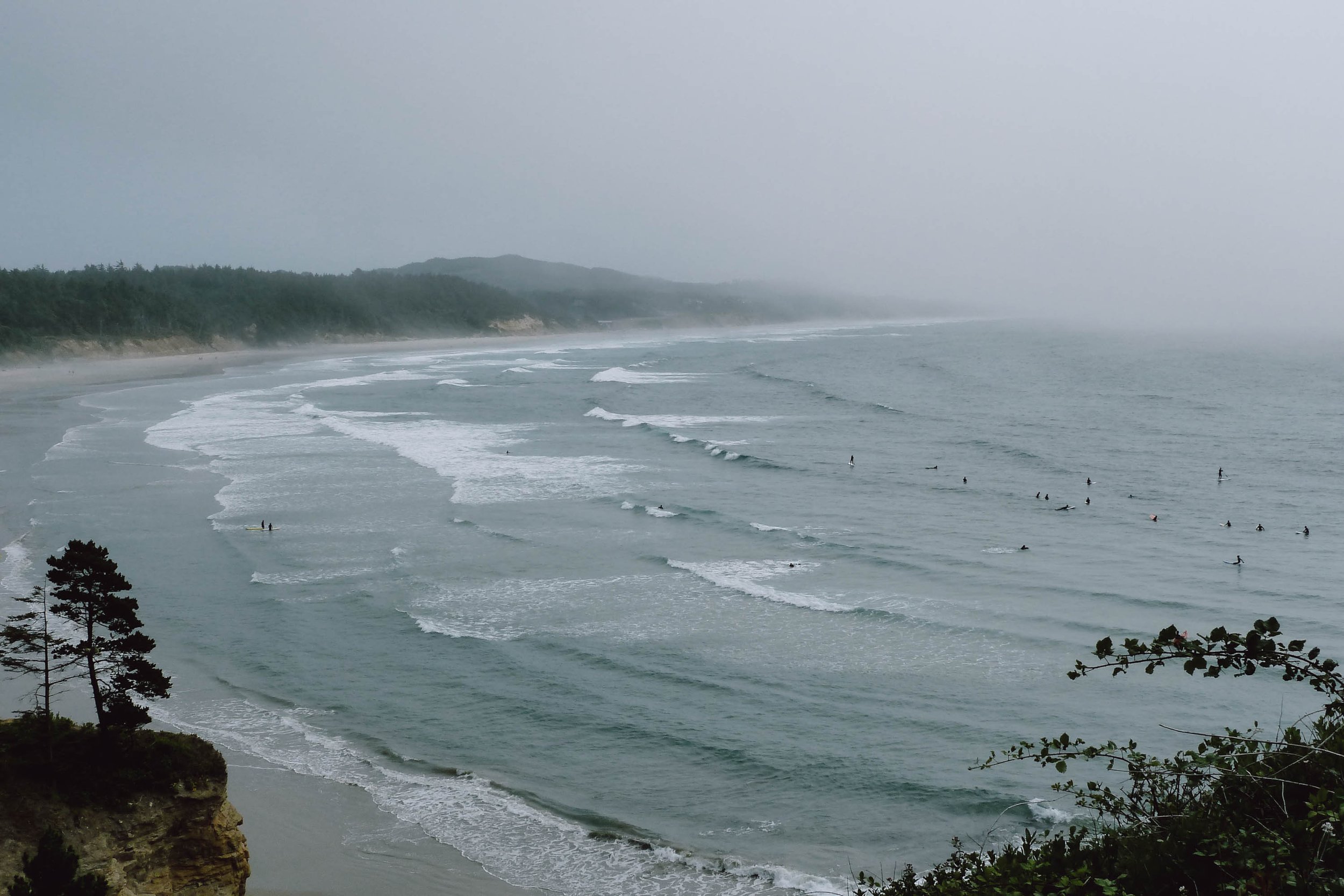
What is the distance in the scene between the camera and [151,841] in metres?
10.2

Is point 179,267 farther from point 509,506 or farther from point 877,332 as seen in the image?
point 509,506

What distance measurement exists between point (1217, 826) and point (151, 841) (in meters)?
9.79

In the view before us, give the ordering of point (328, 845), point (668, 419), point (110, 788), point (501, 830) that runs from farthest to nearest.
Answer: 1. point (668, 419)
2. point (501, 830)
3. point (328, 845)
4. point (110, 788)

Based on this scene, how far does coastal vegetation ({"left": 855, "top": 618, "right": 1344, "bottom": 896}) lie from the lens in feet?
18.6

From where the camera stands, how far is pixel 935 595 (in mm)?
27000

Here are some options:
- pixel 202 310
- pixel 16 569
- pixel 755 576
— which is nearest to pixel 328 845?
pixel 755 576

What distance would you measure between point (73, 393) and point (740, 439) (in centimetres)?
5636

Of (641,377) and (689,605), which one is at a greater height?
(641,377)

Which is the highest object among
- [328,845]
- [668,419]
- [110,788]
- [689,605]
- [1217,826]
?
[1217,826]

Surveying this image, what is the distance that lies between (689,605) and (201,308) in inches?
5491

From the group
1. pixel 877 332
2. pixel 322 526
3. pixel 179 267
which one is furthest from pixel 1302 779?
pixel 179 267

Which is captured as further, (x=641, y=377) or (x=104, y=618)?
(x=641, y=377)

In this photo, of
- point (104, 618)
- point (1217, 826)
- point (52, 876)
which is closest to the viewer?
point (1217, 826)

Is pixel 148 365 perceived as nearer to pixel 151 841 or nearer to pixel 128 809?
pixel 128 809
